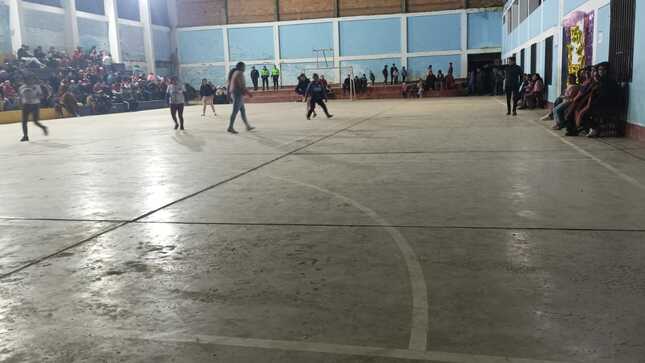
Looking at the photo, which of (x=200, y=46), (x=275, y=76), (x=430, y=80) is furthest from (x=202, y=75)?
(x=430, y=80)

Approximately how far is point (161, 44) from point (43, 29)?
39.4 ft

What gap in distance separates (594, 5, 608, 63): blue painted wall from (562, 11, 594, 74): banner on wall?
0.60 meters

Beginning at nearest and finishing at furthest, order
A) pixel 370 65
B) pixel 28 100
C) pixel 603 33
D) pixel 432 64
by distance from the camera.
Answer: pixel 603 33 → pixel 28 100 → pixel 432 64 → pixel 370 65

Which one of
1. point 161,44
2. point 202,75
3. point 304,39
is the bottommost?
point 202,75

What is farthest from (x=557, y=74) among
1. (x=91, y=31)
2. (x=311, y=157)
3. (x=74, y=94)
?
(x=91, y=31)

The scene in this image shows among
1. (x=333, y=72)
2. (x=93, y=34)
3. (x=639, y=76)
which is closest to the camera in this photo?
(x=639, y=76)

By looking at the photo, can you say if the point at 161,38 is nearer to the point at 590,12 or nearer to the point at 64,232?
the point at 590,12

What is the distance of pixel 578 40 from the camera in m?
14.1

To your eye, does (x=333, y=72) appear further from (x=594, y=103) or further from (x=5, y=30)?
(x=594, y=103)

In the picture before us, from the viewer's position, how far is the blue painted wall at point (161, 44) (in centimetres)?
4238

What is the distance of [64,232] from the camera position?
198 inches

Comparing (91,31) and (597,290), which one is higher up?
(91,31)

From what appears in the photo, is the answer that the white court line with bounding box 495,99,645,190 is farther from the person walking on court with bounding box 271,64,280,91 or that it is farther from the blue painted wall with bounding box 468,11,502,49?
the person walking on court with bounding box 271,64,280,91

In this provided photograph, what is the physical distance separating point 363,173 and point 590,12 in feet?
27.5
